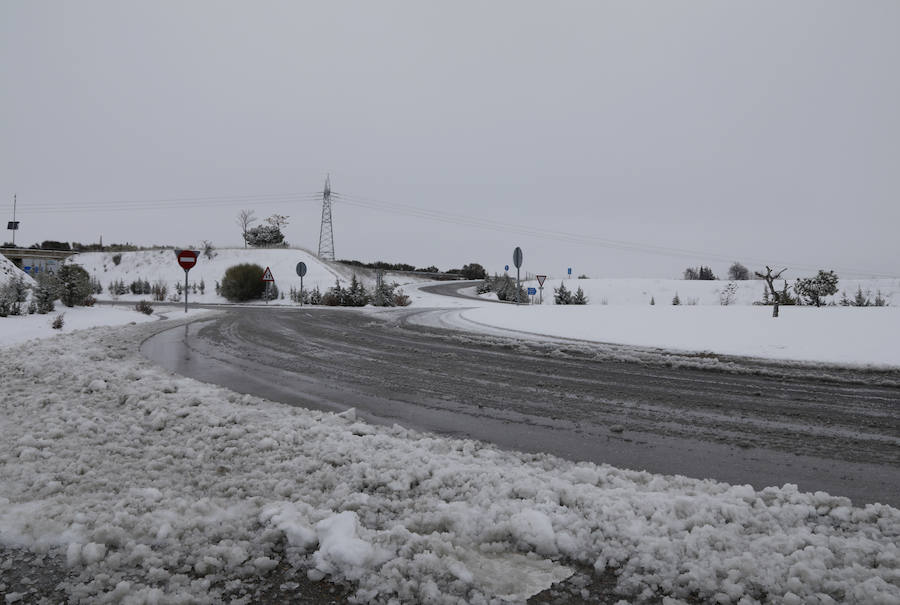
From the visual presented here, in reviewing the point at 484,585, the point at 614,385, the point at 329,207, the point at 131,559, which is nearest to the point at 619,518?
the point at 484,585

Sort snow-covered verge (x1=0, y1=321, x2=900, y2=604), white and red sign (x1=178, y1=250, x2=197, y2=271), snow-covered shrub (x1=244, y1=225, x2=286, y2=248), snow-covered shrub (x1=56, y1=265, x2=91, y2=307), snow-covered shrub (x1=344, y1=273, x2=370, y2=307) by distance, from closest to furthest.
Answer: snow-covered verge (x1=0, y1=321, x2=900, y2=604), snow-covered shrub (x1=56, y1=265, x2=91, y2=307), white and red sign (x1=178, y1=250, x2=197, y2=271), snow-covered shrub (x1=344, y1=273, x2=370, y2=307), snow-covered shrub (x1=244, y1=225, x2=286, y2=248)

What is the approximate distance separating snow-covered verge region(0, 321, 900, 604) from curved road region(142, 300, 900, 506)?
674 mm

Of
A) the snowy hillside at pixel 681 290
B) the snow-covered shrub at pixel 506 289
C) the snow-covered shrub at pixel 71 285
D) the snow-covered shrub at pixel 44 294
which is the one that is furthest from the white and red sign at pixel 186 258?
the snow-covered shrub at pixel 506 289

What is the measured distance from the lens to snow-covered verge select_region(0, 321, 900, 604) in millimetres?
2107

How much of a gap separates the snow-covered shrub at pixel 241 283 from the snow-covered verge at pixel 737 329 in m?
23.6

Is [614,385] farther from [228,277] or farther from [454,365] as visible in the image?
[228,277]

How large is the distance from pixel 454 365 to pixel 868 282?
1699 inches

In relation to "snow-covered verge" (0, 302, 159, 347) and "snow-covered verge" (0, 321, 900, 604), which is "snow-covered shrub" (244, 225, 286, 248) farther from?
"snow-covered verge" (0, 321, 900, 604)

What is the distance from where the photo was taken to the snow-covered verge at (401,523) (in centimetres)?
211

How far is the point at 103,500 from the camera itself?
2.82 meters

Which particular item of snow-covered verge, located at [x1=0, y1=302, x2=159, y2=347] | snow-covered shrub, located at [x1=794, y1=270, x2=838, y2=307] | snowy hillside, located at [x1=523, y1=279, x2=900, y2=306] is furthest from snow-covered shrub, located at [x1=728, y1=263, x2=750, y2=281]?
snow-covered verge, located at [x1=0, y1=302, x2=159, y2=347]

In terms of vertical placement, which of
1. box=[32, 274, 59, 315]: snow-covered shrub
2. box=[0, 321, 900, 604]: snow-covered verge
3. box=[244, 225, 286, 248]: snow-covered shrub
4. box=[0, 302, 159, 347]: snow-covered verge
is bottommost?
box=[0, 302, 159, 347]: snow-covered verge

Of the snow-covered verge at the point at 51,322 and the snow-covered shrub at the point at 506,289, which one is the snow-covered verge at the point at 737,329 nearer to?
the snow-covered verge at the point at 51,322

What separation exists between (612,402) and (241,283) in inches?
1392
